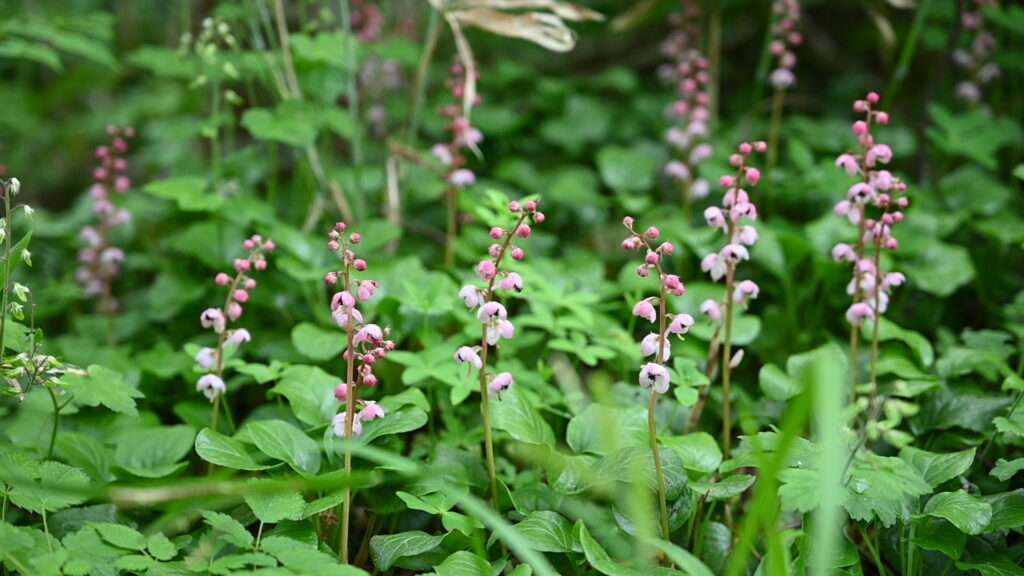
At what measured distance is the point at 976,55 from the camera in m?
3.72

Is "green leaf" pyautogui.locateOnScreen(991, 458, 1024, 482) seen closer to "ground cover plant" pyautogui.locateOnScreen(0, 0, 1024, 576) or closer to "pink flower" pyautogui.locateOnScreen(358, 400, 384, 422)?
"ground cover plant" pyautogui.locateOnScreen(0, 0, 1024, 576)

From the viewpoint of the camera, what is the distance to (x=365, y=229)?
300 centimetres

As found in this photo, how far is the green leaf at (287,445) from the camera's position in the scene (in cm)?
192

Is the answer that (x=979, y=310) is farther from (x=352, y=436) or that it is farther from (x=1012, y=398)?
(x=352, y=436)

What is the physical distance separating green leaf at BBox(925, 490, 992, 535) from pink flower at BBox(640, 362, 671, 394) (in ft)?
1.97

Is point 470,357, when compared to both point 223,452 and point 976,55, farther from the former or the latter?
point 976,55

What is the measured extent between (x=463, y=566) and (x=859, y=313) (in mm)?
1170

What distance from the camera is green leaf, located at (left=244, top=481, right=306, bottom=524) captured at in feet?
5.76

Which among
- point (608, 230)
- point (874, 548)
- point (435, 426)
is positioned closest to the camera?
point (874, 548)

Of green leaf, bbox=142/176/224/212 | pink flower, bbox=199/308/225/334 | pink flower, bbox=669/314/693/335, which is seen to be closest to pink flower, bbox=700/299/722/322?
pink flower, bbox=669/314/693/335

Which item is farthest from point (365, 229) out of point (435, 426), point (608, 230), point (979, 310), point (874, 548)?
point (979, 310)

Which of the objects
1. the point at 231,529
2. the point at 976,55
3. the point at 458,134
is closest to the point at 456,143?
the point at 458,134

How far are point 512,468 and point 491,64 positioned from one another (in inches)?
122

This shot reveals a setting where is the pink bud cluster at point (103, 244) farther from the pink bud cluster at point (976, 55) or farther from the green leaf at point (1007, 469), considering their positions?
the pink bud cluster at point (976, 55)
